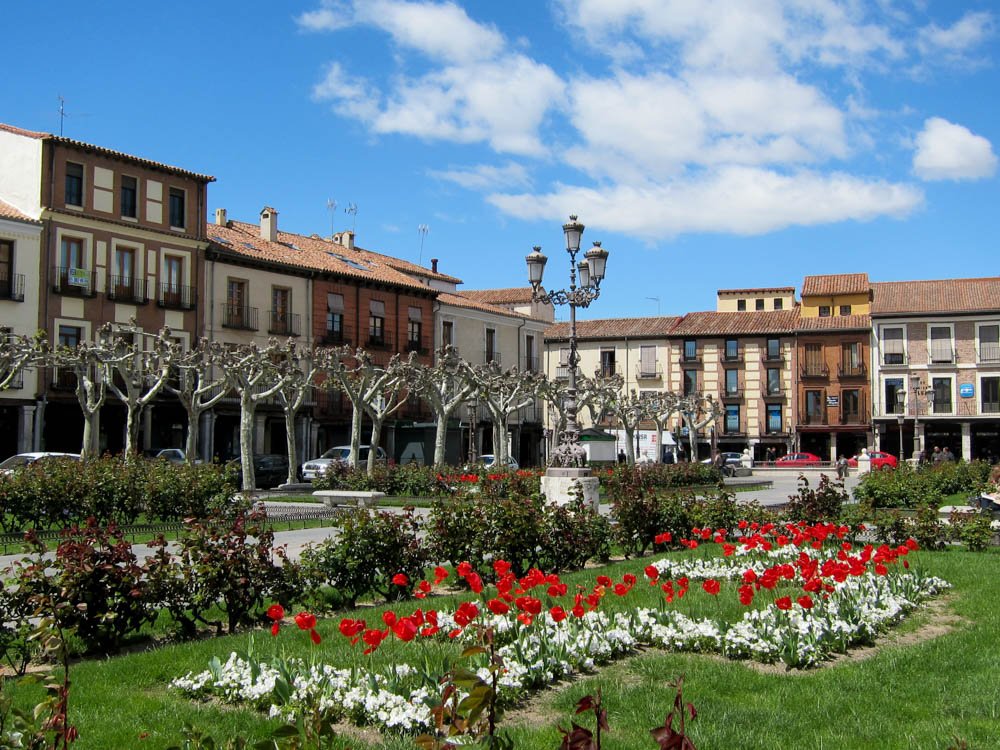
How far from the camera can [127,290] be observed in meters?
34.0

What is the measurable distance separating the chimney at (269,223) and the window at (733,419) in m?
29.6

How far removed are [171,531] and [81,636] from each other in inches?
326

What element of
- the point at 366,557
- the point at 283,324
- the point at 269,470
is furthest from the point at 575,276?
the point at 283,324

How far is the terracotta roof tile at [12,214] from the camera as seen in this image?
3048 centimetres

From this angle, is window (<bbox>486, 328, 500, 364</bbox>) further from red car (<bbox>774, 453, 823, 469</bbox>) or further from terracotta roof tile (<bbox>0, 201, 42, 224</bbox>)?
terracotta roof tile (<bbox>0, 201, 42, 224</bbox>)

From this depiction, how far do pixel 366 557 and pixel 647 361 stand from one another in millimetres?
53017

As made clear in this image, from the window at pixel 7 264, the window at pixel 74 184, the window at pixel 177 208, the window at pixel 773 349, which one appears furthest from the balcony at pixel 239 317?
the window at pixel 773 349

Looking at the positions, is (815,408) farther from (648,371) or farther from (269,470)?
(269,470)

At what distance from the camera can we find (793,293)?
2589 inches

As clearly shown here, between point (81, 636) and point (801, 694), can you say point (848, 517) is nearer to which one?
point (801, 694)

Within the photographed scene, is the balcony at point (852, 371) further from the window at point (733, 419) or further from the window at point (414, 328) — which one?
the window at point (414, 328)

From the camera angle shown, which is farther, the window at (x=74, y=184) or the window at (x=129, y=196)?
the window at (x=129, y=196)

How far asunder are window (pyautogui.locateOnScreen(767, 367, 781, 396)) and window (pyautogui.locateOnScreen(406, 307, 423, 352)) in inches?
910

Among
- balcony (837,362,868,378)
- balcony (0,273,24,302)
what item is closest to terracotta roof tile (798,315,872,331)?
balcony (837,362,868,378)
